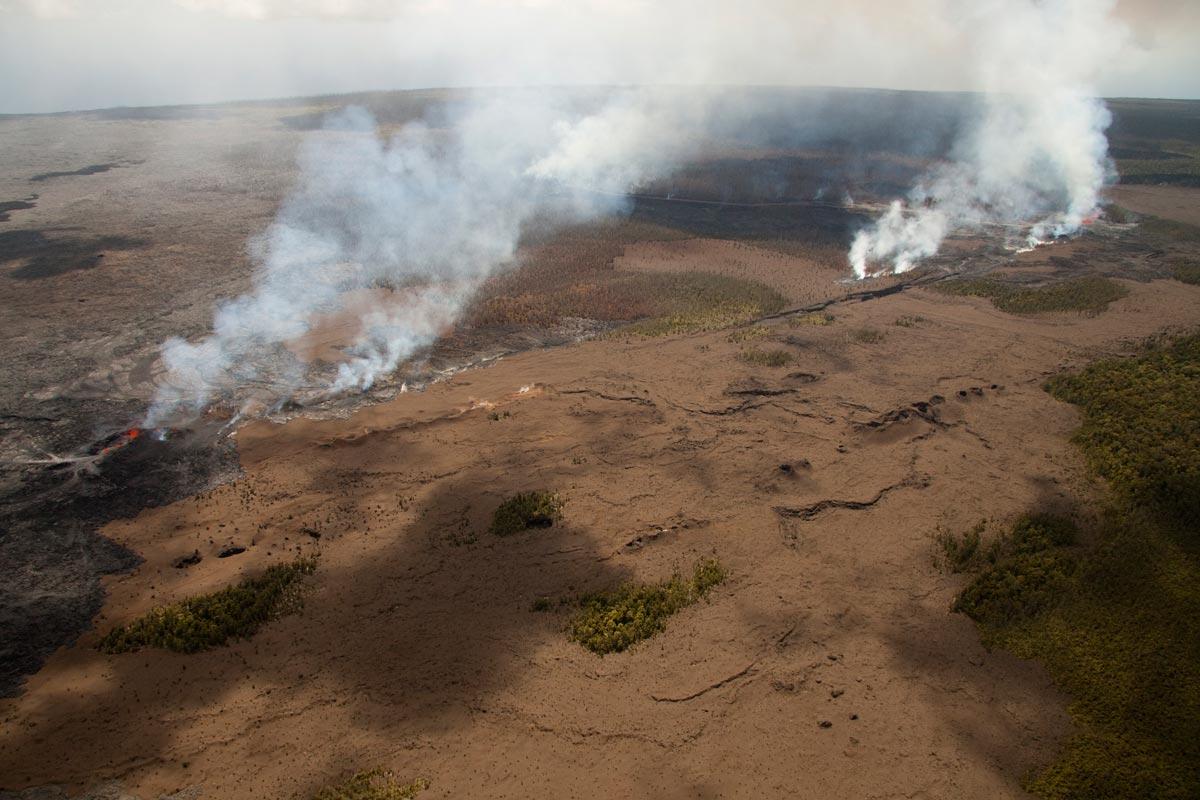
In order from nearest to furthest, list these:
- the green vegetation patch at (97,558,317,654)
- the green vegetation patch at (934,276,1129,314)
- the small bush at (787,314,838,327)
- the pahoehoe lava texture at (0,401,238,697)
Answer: the green vegetation patch at (97,558,317,654)
the pahoehoe lava texture at (0,401,238,697)
the small bush at (787,314,838,327)
the green vegetation patch at (934,276,1129,314)

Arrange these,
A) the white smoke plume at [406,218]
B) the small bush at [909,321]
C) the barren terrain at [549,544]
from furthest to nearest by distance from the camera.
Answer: the small bush at [909,321], the white smoke plume at [406,218], the barren terrain at [549,544]

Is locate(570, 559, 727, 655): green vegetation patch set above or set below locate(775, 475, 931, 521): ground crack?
below

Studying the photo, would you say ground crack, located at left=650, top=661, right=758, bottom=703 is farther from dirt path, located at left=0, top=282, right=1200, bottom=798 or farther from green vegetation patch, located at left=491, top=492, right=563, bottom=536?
green vegetation patch, located at left=491, top=492, right=563, bottom=536

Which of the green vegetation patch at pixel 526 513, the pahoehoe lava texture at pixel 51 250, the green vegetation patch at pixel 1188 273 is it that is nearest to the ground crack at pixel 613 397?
the green vegetation patch at pixel 526 513

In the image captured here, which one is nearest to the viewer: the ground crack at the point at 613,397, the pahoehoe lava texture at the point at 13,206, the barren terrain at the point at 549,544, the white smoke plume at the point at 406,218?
the barren terrain at the point at 549,544

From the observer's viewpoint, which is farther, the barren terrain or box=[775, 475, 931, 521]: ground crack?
box=[775, 475, 931, 521]: ground crack

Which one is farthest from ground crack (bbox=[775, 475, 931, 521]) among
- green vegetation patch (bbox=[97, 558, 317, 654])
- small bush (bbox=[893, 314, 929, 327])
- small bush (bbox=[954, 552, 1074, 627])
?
small bush (bbox=[893, 314, 929, 327])

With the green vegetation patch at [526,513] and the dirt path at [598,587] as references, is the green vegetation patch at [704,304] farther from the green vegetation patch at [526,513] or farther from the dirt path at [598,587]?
the green vegetation patch at [526,513]

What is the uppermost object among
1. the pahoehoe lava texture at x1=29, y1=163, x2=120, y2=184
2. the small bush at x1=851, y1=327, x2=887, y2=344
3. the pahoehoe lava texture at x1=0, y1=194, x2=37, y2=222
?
the pahoehoe lava texture at x1=29, y1=163, x2=120, y2=184
